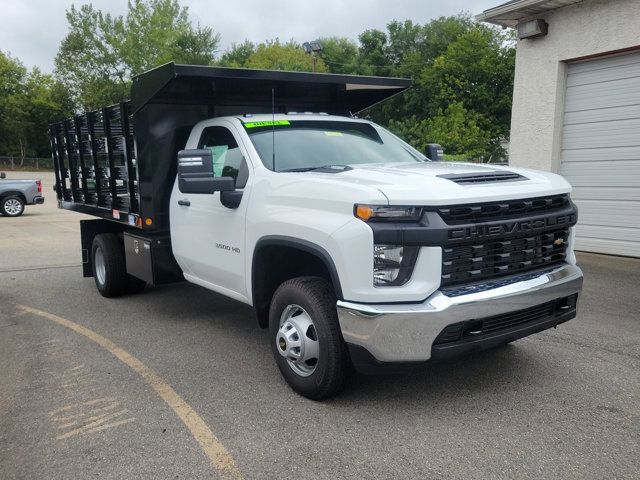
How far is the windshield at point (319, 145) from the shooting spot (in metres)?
4.68

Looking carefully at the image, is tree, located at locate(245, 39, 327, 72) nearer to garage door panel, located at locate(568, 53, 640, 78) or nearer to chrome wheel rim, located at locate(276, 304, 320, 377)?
garage door panel, located at locate(568, 53, 640, 78)

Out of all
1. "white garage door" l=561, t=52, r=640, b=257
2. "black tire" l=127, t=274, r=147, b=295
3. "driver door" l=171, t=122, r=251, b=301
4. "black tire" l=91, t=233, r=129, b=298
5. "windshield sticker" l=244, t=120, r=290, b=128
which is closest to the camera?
"driver door" l=171, t=122, r=251, b=301

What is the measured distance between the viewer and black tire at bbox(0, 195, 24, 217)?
1884 cm

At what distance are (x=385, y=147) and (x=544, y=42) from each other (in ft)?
21.7

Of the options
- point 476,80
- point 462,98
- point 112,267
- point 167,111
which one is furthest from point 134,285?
point 476,80

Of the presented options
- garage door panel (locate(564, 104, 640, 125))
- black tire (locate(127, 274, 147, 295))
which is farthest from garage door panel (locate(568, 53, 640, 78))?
black tire (locate(127, 274, 147, 295))

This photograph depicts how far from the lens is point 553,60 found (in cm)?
1012

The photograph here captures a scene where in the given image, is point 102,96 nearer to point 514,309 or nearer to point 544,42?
point 544,42

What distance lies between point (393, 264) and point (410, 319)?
33 centimetres

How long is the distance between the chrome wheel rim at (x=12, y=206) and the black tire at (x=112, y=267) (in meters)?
13.8

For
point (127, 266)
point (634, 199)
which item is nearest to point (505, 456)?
point (127, 266)

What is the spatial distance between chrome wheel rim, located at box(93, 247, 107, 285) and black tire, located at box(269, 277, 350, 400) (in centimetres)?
381

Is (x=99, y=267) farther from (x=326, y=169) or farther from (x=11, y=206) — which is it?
(x=11, y=206)

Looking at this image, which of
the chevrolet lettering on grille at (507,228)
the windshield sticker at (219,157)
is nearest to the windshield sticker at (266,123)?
the windshield sticker at (219,157)
